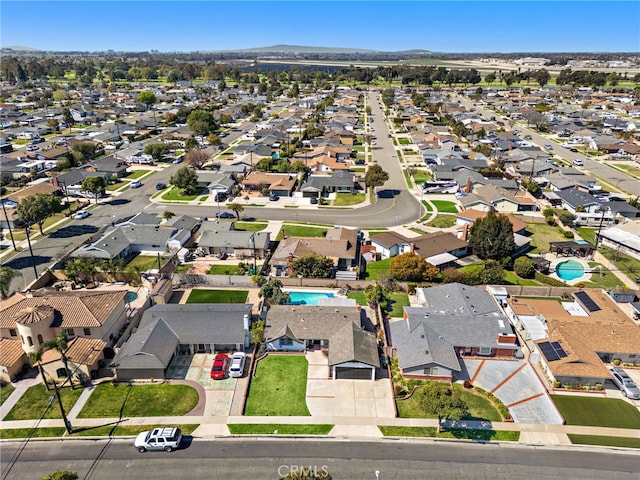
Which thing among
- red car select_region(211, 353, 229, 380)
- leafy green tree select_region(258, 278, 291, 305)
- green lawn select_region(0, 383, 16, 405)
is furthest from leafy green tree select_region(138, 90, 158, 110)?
red car select_region(211, 353, 229, 380)

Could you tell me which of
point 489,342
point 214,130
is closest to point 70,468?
point 489,342

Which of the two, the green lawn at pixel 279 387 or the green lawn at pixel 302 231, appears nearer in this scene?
the green lawn at pixel 279 387

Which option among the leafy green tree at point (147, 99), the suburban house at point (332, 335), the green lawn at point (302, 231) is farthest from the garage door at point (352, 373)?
the leafy green tree at point (147, 99)

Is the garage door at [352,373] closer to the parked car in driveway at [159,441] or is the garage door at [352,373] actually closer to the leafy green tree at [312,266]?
the parked car in driveway at [159,441]

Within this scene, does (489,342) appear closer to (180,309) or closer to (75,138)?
(180,309)

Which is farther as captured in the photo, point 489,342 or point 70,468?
point 489,342

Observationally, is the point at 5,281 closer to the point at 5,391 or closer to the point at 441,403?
the point at 5,391

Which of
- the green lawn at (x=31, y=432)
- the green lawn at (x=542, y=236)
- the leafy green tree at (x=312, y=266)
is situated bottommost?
the green lawn at (x=31, y=432)
